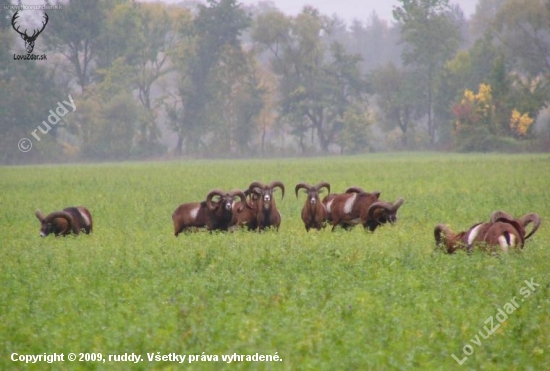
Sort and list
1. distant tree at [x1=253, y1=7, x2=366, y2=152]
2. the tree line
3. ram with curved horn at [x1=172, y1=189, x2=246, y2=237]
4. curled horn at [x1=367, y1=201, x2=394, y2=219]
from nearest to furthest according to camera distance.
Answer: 1. curled horn at [x1=367, y1=201, x2=394, y2=219]
2. ram with curved horn at [x1=172, y1=189, x2=246, y2=237]
3. the tree line
4. distant tree at [x1=253, y1=7, x2=366, y2=152]

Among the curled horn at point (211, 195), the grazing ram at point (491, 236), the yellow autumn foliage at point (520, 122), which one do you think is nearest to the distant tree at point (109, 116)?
the yellow autumn foliage at point (520, 122)

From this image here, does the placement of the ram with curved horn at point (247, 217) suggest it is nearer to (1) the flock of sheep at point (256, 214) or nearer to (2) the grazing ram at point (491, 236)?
(1) the flock of sheep at point (256, 214)

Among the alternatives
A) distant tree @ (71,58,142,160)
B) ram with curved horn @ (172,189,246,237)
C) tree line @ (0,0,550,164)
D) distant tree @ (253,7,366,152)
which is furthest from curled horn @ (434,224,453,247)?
distant tree @ (253,7,366,152)

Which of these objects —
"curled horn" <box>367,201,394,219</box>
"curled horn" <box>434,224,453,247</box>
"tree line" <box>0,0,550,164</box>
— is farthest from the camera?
"tree line" <box>0,0,550,164</box>

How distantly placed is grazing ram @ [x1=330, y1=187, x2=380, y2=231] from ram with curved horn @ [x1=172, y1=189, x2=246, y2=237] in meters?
1.98

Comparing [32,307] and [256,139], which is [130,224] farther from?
[256,139]

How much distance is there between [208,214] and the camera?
69.9 feet

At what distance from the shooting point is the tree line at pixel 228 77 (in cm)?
8244

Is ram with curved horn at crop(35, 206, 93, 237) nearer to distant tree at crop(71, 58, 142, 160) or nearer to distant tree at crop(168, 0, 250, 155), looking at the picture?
distant tree at crop(71, 58, 142, 160)

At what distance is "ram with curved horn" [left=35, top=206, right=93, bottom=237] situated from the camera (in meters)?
21.0

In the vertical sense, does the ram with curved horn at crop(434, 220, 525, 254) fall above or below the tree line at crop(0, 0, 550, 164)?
below

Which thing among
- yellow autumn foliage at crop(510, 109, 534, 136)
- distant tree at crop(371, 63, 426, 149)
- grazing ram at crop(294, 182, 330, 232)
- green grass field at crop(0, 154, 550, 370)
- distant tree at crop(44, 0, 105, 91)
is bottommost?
green grass field at crop(0, 154, 550, 370)

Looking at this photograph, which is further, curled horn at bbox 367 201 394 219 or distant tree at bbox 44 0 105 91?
distant tree at bbox 44 0 105 91

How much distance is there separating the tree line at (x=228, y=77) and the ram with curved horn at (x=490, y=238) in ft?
213
